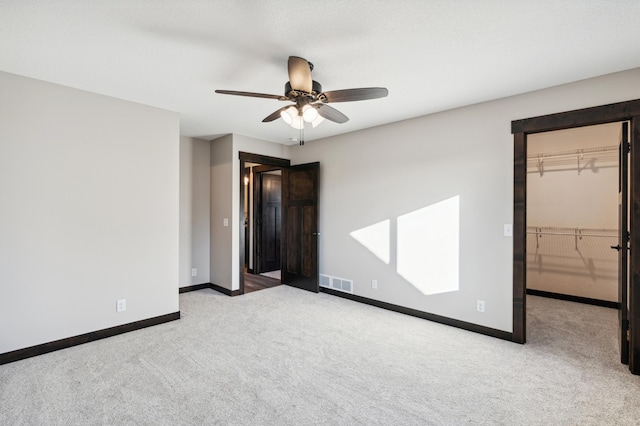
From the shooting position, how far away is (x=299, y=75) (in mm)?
2213

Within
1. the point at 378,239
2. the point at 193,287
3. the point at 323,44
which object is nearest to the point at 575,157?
the point at 378,239

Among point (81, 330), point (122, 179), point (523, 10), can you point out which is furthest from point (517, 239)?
point (81, 330)

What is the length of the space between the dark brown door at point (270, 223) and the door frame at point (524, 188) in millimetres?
4583

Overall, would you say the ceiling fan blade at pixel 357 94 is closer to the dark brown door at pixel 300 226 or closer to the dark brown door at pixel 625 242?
the dark brown door at pixel 625 242

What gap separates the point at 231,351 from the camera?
2.82 m

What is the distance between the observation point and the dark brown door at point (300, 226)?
16.1 feet

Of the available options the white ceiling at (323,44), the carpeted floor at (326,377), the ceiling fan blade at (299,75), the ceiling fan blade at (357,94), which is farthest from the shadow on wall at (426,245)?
the ceiling fan blade at (299,75)

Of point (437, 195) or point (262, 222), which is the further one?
point (262, 222)

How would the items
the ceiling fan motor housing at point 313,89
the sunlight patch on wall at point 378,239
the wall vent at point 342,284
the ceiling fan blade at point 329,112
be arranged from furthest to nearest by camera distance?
the wall vent at point 342,284 → the sunlight patch on wall at point 378,239 → the ceiling fan blade at point 329,112 → the ceiling fan motor housing at point 313,89

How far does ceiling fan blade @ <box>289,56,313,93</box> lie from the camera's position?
7.28 ft

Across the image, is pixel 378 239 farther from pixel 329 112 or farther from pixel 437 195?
pixel 329 112

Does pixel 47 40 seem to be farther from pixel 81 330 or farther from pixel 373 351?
pixel 373 351

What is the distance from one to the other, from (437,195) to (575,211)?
2.59 m

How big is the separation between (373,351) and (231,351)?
4.36ft
